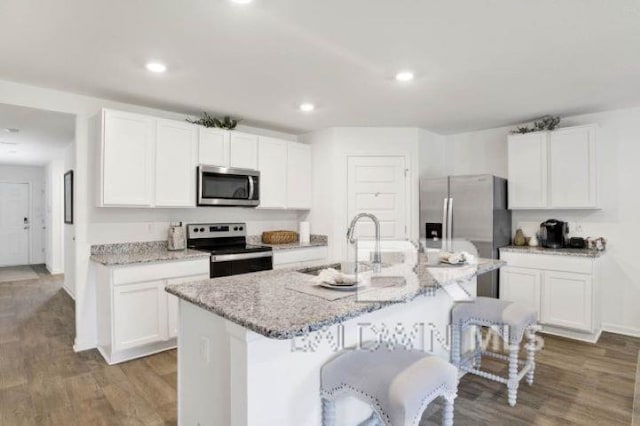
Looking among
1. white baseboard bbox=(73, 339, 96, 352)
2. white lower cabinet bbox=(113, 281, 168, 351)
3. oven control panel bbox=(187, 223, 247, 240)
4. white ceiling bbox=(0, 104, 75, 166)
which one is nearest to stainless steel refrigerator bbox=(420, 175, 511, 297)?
oven control panel bbox=(187, 223, 247, 240)

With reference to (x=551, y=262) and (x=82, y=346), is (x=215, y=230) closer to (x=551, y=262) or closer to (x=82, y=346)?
(x=82, y=346)

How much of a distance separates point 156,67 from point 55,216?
5.79 metres

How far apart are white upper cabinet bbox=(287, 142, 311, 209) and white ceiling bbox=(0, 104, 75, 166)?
2327 millimetres

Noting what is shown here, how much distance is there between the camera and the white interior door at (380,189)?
462cm

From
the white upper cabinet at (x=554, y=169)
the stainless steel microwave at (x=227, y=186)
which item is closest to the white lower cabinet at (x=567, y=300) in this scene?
the white upper cabinet at (x=554, y=169)

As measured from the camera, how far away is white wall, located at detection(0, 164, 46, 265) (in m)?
7.98

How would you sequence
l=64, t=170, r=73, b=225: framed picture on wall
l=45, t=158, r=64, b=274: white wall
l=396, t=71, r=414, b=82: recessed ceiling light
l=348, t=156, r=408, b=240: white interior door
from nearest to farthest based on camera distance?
l=396, t=71, r=414, b=82: recessed ceiling light → l=348, t=156, r=408, b=240: white interior door → l=64, t=170, r=73, b=225: framed picture on wall → l=45, t=158, r=64, b=274: white wall

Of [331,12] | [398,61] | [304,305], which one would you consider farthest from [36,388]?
[398,61]

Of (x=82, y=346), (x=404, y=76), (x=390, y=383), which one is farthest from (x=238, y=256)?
(x=390, y=383)

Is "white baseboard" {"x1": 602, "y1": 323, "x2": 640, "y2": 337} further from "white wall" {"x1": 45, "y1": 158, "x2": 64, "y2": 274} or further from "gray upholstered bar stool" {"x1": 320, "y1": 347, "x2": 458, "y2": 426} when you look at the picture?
"white wall" {"x1": 45, "y1": 158, "x2": 64, "y2": 274}

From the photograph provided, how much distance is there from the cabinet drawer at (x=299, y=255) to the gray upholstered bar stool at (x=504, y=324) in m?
2.07

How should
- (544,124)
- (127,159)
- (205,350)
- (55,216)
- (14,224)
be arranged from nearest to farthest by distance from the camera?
(205,350), (127,159), (544,124), (55,216), (14,224)

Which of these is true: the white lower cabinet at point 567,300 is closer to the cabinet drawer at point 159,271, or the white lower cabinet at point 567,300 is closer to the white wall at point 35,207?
the cabinet drawer at point 159,271

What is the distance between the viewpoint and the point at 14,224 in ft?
26.4
